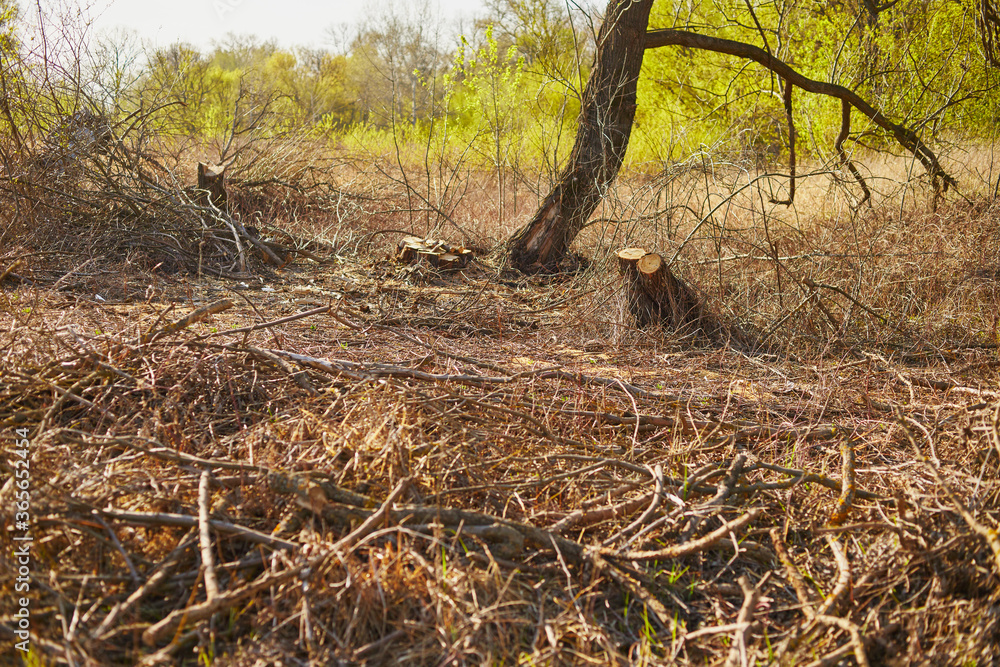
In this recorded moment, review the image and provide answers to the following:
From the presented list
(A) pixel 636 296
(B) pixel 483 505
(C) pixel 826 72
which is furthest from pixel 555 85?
(B) pixel 483 505

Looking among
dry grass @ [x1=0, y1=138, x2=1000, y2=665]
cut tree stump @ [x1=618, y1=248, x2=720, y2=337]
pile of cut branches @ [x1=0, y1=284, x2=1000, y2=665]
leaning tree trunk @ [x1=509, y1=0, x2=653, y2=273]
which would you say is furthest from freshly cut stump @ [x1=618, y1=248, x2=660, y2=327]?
pile of cut branches @ [x1=0, y1=284, x2=1000, y2=665]

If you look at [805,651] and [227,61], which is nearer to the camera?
[805,651]

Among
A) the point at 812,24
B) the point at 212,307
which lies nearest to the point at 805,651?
the point at 212,307

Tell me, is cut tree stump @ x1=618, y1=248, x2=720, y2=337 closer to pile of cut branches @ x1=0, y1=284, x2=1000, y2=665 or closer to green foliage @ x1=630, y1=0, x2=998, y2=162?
green foliage @ x1=630, y1=0, x2=998, y2=162

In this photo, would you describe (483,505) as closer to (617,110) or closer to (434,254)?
(434,254)

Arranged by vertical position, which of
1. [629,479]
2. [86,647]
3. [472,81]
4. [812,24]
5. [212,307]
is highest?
[812,24]

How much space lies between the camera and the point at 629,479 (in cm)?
237

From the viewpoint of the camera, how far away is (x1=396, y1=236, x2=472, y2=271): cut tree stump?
6258mm

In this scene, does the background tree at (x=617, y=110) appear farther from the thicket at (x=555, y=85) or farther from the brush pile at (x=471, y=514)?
the brush pile at (x=471, y=514)

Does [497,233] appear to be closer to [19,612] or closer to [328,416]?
[328,416]

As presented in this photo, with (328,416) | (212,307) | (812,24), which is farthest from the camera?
(812,24)

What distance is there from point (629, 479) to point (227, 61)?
2844cm

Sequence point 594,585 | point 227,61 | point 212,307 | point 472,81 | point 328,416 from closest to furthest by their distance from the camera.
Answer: point 594,585 < point 328,416 < point 212,307 < point 472,81 < point 227,61

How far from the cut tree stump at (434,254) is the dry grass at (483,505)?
7.82ft
